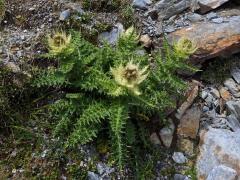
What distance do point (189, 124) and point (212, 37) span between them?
50.0 inches

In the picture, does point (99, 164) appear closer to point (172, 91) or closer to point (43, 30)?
point (172, 91)

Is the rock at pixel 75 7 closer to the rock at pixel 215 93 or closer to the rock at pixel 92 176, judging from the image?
the rock at pixel 215 93

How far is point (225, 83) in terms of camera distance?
249 inches

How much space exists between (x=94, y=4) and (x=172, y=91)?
1.93 metres

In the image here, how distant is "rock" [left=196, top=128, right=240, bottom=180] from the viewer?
18.1ft

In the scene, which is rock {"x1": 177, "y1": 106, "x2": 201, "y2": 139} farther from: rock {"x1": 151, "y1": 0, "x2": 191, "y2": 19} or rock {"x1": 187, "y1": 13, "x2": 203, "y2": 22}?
rock {"x1": 151, "y1": 0, "x2": 191, "y2": 19}

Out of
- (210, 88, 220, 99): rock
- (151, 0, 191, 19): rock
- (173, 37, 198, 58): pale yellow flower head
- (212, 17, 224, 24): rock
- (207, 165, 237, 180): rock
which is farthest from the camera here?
(151, 0, 191, 19): rock

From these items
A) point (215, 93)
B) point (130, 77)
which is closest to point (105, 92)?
point (130, 77)

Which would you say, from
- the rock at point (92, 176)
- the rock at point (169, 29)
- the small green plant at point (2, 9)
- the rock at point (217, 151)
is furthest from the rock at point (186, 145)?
the small green plant at point (2, 9)

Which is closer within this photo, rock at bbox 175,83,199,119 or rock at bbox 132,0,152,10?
rock at bbox 175,83,199,119

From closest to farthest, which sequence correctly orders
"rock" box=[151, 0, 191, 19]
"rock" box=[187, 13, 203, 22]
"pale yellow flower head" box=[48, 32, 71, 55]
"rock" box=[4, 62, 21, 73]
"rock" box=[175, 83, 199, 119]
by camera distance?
"pale yellow flower head" box=[48, 32, 71, 55]
"rock" box=[4, 62, 21, 73]
"rock" box=[175, 83, 199, 119]
"rock" box=[187, 13, 203, 22]
"rock" box=[151, 0, 191, 19]

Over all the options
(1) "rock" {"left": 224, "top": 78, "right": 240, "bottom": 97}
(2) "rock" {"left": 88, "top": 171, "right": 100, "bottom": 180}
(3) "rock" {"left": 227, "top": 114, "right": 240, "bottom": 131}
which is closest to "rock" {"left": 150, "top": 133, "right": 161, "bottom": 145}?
(2) "rock" {"left": 88, "top": 171, "right": 100, "bottom": 180}

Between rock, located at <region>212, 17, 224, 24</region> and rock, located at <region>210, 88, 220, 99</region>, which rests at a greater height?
rock, located at <region>212, 17, 224, 24</region>

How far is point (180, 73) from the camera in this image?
627cm
